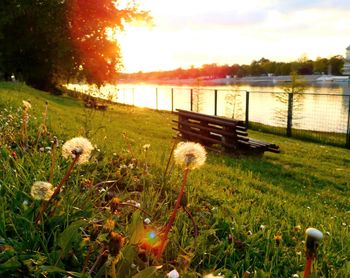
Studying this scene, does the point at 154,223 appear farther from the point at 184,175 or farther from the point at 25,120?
the point at 25,120

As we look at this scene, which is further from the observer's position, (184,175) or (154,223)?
(154,223)

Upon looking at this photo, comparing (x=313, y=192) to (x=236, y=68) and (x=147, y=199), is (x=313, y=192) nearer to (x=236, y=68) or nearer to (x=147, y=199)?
(x=147, y=199)

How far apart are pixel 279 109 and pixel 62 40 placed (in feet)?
59.2

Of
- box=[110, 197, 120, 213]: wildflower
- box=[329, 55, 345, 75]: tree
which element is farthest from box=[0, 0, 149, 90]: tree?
box=[329, 55, 345, 75]: tree

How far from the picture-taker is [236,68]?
9625 cm

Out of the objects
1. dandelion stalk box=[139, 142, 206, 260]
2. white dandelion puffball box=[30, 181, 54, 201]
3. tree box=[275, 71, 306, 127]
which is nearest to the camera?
dandelion stalk box=[139, 142, 206, 260]

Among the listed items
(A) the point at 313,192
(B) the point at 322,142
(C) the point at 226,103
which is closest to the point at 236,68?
(C) the point at 226,103

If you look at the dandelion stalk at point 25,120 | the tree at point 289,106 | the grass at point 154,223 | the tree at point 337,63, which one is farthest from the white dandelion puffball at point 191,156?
the tree at point 337,63

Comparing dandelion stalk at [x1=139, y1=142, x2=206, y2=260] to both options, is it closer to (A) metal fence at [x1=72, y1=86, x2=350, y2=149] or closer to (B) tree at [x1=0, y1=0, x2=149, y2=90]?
(A) metal fence at [x1=72, y1=86, x2=350, y2=149]

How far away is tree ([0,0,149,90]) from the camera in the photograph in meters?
30.5

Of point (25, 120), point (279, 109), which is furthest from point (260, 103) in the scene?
point (25, 120)

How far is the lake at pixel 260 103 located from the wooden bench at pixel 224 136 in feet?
7.85

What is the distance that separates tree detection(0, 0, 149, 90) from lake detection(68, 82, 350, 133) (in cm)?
455

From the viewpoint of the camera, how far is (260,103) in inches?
1031
